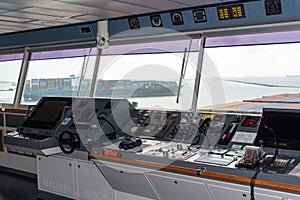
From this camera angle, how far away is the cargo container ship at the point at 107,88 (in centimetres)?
421

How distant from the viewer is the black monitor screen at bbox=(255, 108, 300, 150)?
103 inches

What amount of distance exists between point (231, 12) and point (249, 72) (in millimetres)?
878

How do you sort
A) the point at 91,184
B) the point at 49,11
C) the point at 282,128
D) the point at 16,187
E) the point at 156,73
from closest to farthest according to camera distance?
1. the point at 282,128
2. the point at 91,184
3. the point at 49,11
4. the point at 156,73
5. the point at 16,187

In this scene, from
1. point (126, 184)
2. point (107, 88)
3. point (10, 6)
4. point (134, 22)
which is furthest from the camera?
point (107, 88)

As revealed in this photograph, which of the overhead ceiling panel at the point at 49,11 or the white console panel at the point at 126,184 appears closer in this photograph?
the white console panel at the point at 126,184

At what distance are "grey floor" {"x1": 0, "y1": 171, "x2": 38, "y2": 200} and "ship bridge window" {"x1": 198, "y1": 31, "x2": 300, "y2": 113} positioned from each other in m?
2.50

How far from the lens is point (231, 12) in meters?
3.74

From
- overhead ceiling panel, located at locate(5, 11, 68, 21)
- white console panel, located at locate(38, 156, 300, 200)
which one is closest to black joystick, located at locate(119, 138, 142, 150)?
white console panel, located at locate(38, 156, 300, 200)

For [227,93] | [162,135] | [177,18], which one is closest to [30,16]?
[177,18]

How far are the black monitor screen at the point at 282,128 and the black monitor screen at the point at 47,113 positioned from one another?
2172 mm

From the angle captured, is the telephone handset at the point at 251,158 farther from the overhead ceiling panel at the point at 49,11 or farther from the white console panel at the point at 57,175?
the overhead ceiling panel at the point at 49,11

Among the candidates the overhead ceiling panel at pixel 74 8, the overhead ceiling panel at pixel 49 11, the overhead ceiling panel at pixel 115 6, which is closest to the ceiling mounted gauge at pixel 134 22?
the overhead ceiling panel at pixel 74 8

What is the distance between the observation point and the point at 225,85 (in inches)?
167

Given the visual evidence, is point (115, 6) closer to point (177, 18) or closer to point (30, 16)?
point (177, 18)
